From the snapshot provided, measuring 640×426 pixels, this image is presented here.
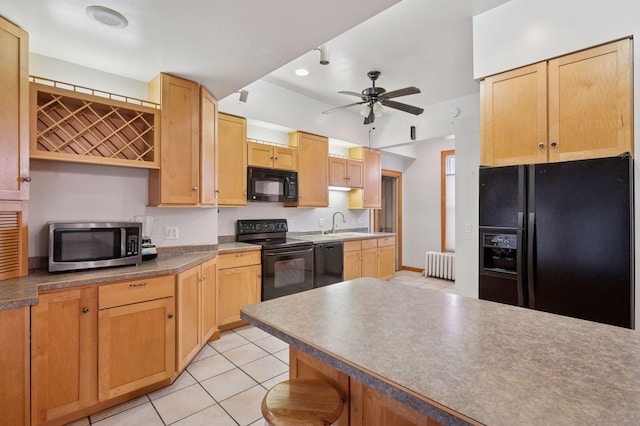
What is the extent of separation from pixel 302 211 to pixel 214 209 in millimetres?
1766

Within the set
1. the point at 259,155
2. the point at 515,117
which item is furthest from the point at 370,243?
the point at 515,117

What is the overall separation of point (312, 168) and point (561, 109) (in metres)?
2.91

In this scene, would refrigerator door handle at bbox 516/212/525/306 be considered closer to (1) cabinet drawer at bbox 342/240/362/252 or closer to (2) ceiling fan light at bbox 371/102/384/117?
(2) ceiling fan light at bbox 371/102/384/117

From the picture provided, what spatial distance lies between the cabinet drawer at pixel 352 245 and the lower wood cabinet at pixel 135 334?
2.72 metres

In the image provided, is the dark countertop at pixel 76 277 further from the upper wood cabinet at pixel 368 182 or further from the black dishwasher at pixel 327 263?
the upper wood cabinet at pixel 368 182

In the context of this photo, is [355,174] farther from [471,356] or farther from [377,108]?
[471,356]

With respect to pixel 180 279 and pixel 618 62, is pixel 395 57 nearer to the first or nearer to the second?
pixel 618 62

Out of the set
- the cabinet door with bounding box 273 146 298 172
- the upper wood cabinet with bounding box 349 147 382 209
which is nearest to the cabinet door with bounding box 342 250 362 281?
the upper wood cabinet with bounding box 349 147 382 209

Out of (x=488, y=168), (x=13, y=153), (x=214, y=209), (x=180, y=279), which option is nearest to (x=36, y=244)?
(x=13, y=153)

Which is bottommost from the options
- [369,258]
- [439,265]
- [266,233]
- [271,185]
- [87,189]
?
[439,265]

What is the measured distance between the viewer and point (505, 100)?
2.41 meters

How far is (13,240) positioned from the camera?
1927mm

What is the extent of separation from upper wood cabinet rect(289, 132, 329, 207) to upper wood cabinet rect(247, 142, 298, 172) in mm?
139

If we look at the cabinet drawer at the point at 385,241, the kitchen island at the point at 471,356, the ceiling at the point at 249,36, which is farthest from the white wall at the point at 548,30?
the cabinet drawer at the point at 385,241
